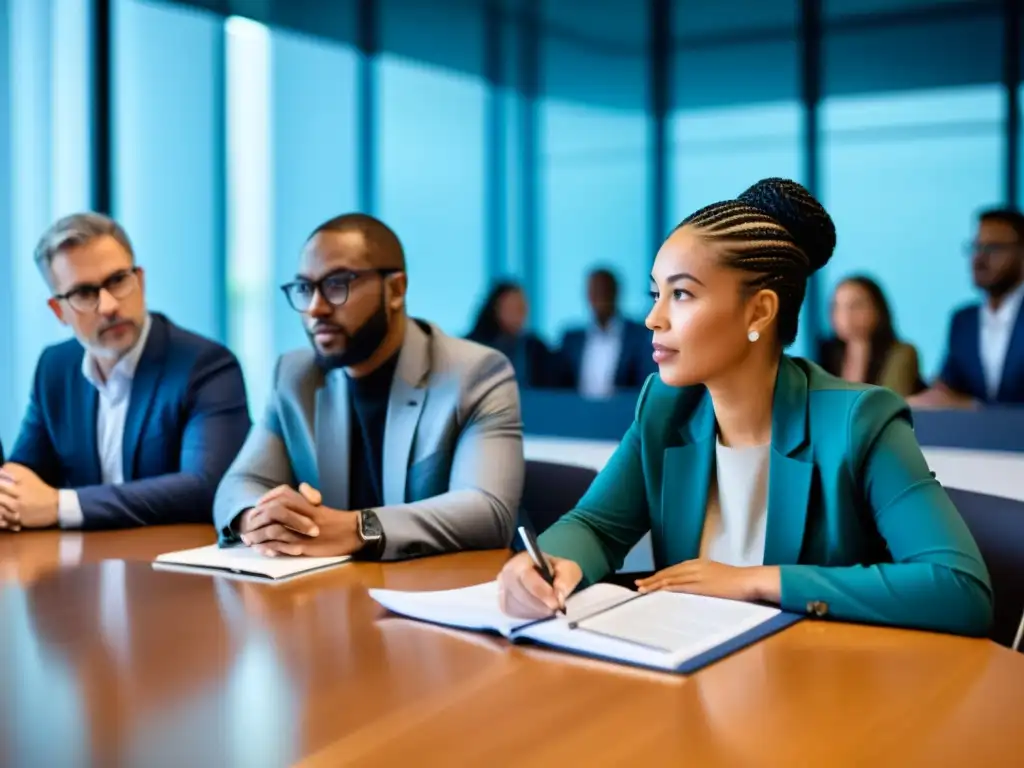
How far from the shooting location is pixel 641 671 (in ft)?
4.58

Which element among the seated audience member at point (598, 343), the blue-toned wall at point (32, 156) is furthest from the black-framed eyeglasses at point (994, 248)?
the blue-toned wall at point (32, 156)

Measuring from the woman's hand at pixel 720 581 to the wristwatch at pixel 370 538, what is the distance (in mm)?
568

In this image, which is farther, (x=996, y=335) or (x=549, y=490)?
(x=996, y=335)

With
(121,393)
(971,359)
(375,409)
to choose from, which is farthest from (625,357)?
(375,409)

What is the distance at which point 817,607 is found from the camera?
5.34 feet

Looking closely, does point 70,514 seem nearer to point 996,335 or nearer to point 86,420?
point 86,420

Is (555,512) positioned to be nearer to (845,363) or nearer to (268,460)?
(268,460)

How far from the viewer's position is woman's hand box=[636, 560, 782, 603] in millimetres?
1679

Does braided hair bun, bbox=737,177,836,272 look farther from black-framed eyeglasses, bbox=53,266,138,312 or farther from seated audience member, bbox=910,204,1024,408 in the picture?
seated audience member, bbox=910,204,1024,408

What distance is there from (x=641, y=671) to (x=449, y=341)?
1.33 meters

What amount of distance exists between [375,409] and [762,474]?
98cm

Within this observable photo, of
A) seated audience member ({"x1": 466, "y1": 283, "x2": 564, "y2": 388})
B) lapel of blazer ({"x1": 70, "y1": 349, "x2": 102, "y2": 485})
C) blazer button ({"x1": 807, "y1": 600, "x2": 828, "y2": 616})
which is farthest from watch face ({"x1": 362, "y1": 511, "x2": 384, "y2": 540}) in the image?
seated audience member ({"x1": 466, "y1": 283, "x2": 564, "y2": 388})

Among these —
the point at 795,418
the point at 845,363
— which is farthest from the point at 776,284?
the point at 845,363

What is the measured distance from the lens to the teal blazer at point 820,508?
1.60 m
